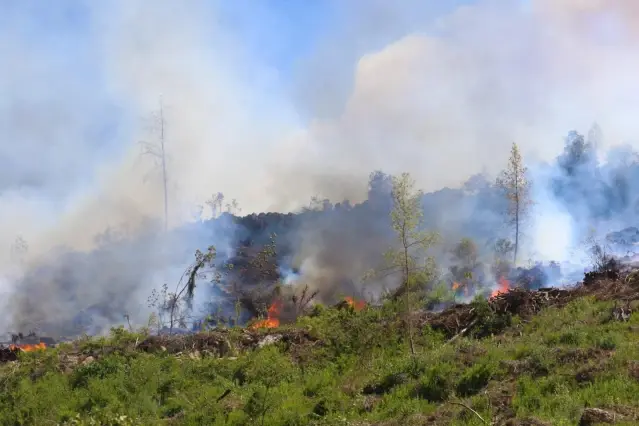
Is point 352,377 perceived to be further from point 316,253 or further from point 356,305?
point 316,253

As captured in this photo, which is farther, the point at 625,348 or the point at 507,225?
the point at 507,225

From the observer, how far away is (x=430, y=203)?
50.9 meters

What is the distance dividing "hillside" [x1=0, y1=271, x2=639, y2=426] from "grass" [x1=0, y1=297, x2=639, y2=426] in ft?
0.15

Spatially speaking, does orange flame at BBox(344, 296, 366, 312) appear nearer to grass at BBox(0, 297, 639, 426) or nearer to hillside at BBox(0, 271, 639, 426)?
hillside at BBox(0, 271, 639, 426)

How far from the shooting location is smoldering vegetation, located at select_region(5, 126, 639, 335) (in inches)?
1538

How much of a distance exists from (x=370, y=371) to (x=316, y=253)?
106ft

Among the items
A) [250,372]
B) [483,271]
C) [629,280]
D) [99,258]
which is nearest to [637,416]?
[250,372]

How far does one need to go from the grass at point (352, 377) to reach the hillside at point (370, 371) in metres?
0.05

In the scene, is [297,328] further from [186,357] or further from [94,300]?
[94,300]

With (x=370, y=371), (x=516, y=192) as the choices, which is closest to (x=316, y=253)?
(x=516, y=192)

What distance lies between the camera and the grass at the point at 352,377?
1078 centimetres

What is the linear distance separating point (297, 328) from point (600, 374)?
12.7m

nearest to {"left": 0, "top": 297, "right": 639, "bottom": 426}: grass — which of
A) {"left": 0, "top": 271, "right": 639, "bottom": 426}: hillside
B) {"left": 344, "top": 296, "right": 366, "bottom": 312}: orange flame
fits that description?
{"left": 0, "top": 271, "right": 639, "bottom": 426}: hillside

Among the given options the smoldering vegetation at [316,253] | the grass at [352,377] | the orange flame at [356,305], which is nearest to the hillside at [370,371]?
the grass at [352,377]
